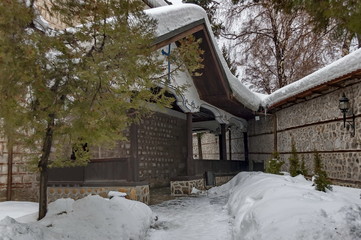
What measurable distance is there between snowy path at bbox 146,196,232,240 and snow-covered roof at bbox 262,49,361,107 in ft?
13.2

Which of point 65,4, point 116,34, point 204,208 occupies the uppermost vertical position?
point 65,4

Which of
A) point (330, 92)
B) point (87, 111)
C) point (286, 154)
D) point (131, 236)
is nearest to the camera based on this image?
point (87, 111)

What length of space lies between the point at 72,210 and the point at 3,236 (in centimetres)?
181

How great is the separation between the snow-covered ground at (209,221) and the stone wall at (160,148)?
4.31 m

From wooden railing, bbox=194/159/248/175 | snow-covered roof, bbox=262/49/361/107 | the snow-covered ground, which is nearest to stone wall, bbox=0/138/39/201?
the snow-covered ground

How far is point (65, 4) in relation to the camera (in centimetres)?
382

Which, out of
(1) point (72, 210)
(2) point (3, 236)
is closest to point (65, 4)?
(2) point (3, 236)

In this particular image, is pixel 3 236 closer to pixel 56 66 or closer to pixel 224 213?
pixel 56 66

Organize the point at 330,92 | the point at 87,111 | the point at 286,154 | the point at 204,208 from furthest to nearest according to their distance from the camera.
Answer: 1. the point at 286,154
2. the point at 330,92
3. the point at 204,208
4. the point at 87,111

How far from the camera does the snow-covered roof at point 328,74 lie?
6.99 meters

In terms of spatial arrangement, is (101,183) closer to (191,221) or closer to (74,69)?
(191,221)

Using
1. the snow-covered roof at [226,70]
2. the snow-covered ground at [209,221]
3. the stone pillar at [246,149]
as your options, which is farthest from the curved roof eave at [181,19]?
the stone pillar at [246,149]

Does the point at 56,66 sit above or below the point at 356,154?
above

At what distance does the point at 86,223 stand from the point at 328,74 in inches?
256
